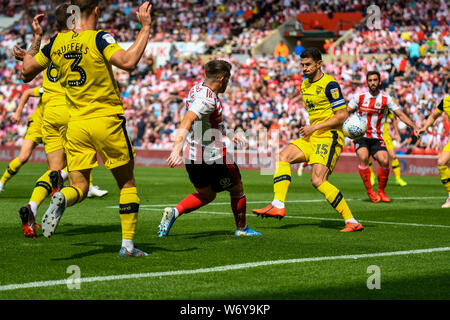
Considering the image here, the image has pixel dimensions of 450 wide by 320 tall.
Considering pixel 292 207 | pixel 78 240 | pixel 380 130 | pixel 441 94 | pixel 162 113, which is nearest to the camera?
pixel 78 240

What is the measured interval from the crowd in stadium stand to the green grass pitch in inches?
571

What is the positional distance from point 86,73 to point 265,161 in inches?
854

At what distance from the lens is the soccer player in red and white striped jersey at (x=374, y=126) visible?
14148mm

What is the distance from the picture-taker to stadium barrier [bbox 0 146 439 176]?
81.1 feet

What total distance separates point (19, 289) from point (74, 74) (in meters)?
2.19

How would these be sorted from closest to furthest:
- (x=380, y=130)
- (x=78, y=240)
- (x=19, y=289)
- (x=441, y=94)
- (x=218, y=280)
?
(x=19, y=289) → (x=218, y=280) → (x=78, y=240) → (x=380, y=130) → (x=441, y=94)

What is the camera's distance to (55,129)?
919 centimetres

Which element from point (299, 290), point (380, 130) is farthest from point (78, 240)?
point (380, 130)

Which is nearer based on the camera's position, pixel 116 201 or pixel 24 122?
pixel 116 201

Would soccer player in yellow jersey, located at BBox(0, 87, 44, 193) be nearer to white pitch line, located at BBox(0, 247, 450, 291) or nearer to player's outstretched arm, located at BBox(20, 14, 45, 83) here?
player's outstretched arm, located at BBox(20, 14, 45, 83)

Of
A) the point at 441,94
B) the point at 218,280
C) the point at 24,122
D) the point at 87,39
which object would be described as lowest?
the point at 24,122

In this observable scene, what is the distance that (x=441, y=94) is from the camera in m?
26.8

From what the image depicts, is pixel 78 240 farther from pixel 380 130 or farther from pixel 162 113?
pixel 162 113

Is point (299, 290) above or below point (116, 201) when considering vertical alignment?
above
